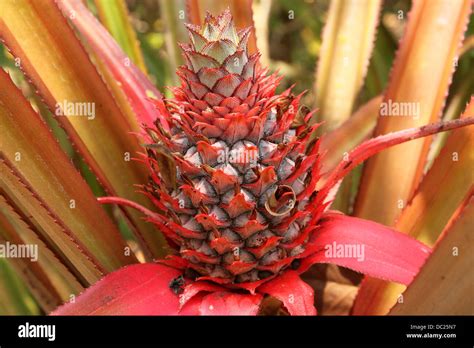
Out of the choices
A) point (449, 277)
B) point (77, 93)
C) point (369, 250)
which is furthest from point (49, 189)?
point (449, 277)

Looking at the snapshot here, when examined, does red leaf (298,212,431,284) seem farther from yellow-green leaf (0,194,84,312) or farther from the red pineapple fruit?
yellow-green leaf (0,194,84,312)

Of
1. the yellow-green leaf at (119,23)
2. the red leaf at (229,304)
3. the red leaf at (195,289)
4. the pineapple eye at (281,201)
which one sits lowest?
the red leaf at (229,304)

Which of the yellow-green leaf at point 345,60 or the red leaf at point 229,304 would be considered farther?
the yellow-green leaf at point 345,60

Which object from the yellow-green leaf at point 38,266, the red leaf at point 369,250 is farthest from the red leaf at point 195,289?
the yellow-green leaf at point 38,266

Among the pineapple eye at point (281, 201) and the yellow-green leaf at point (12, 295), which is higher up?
the pineapple eye at point (281, 201)

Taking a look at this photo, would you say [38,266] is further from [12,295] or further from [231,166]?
[231,166]

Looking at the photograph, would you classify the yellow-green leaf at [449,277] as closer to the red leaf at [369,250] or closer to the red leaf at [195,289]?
the red leaf at [369,250]

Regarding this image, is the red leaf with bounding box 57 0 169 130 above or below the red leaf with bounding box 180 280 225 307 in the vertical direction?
above

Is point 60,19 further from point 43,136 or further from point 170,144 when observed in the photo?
point 170,144

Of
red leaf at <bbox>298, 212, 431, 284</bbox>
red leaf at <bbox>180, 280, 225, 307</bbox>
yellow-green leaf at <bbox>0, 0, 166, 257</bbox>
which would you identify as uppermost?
yellow-green leaf at <bbox>0, 0, 166, 257</bbox>

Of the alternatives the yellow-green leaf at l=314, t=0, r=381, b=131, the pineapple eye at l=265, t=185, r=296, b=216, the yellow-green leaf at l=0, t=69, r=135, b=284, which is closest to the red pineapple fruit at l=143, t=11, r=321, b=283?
the pineapple eye at l=265, t=185, r=296, b=216
